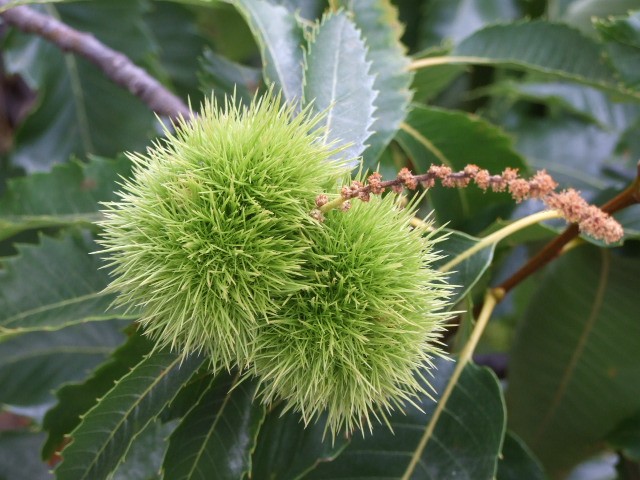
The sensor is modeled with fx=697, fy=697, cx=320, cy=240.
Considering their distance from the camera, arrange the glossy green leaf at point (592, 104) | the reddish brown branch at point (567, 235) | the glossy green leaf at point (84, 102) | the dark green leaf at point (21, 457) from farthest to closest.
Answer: the glossy green leaf at point (592, 104) → the glossy green leaf at point (84, 102) → the dark green leaf at point (21, 457) → the reddish brown branch at point (567, 235)

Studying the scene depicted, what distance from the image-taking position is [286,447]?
0.84 m

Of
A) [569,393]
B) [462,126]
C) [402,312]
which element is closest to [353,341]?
[402,312]

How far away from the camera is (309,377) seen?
611 mm

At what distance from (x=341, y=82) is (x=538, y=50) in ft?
1.47

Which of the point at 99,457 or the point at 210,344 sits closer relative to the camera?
the point at 210,344

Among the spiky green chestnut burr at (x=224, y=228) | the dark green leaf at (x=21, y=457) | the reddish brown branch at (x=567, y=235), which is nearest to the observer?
the spiky green chestnut burr at (x=224, y=228)

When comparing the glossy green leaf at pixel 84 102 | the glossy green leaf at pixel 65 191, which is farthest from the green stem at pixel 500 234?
the glossy green leaf at pixel 84 102

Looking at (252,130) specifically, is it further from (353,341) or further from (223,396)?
(223,396)

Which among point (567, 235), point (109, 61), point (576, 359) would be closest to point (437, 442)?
point (567, 235)

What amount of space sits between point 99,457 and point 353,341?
0.33 meters

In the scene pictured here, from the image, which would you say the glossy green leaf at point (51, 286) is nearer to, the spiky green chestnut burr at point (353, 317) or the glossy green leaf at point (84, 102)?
the spiky green chestnut burr at point (353, 317)

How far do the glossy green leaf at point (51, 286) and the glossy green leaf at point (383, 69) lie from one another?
15.3 inches

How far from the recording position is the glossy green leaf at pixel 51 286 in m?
0.88

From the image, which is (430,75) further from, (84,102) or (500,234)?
(84,102)
